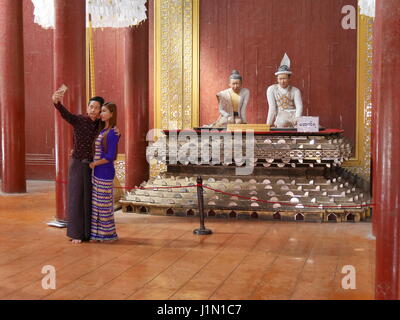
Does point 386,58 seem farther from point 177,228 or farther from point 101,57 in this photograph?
A: point 101,57

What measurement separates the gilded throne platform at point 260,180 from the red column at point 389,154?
289cm

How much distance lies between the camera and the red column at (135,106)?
322 inches

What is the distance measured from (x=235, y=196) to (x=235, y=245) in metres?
1.54

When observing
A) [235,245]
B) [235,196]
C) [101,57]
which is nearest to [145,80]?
[101,57]

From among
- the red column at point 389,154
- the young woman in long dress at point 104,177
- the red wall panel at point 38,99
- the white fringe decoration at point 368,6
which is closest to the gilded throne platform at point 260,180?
the young woman in long dress at point 104,177

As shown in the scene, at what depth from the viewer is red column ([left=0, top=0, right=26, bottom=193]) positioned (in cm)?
860

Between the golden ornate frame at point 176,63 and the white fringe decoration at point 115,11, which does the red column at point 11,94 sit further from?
the golden ornate frame at point 176,63

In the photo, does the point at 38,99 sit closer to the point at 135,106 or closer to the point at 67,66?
the point at 135,106

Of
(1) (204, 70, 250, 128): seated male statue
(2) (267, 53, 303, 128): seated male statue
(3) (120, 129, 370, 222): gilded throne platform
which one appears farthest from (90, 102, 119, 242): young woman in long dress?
(2) (267, 53, 303, 128): seated male statue

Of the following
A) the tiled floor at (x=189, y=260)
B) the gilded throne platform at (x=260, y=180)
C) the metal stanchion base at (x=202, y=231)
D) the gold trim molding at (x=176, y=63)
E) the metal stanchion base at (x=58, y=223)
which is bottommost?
the tiled floor at (x=189, y=260)

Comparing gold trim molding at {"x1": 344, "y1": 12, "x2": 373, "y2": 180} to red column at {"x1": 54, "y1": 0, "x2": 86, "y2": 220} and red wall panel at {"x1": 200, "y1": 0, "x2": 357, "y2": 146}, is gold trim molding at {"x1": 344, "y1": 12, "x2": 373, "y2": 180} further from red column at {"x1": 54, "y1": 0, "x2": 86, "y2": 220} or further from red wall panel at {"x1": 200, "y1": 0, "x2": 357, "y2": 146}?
red column at {"x1": 54, "y1": 0, "x2": 86, "y2": 220}

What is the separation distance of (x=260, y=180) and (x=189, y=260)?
2478mm

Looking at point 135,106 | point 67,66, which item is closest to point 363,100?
point 135,106

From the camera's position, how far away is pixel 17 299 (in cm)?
344
